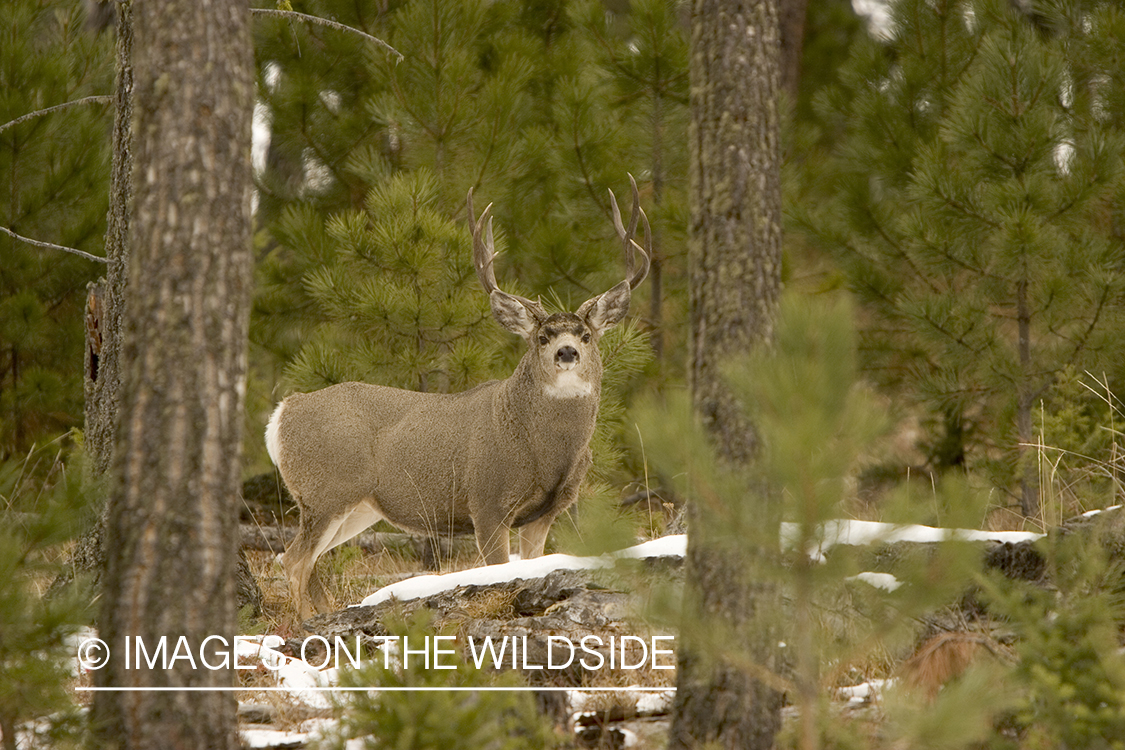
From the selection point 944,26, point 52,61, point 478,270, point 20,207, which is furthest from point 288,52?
point 944,26

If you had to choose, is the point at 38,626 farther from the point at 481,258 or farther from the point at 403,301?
the point at 403,301

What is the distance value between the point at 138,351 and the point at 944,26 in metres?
9.02

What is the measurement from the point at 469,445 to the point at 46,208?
475 centimetres

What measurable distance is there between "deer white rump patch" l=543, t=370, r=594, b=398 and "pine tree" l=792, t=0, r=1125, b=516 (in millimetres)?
3592

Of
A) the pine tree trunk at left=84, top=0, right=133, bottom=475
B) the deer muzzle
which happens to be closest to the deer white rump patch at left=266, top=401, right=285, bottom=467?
the pine tree trunk at left=84, top=0, right=133, bottom=475

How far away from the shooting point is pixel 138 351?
3.98 metres

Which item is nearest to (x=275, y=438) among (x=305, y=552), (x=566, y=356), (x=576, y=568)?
(x=305, y=552)

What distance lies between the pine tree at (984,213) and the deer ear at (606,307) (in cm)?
343

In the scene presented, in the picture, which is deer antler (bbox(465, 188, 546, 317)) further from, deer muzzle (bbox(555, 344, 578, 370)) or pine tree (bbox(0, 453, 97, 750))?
pine tree (bbox(0, 453, 97, 750))

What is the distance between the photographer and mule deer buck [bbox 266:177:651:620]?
23.9 feet

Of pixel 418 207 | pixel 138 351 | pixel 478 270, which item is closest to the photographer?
pixel 138 351

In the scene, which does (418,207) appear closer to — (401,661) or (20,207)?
(20,207)

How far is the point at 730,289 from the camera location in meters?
4.38

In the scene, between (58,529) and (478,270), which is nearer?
(58,529)
